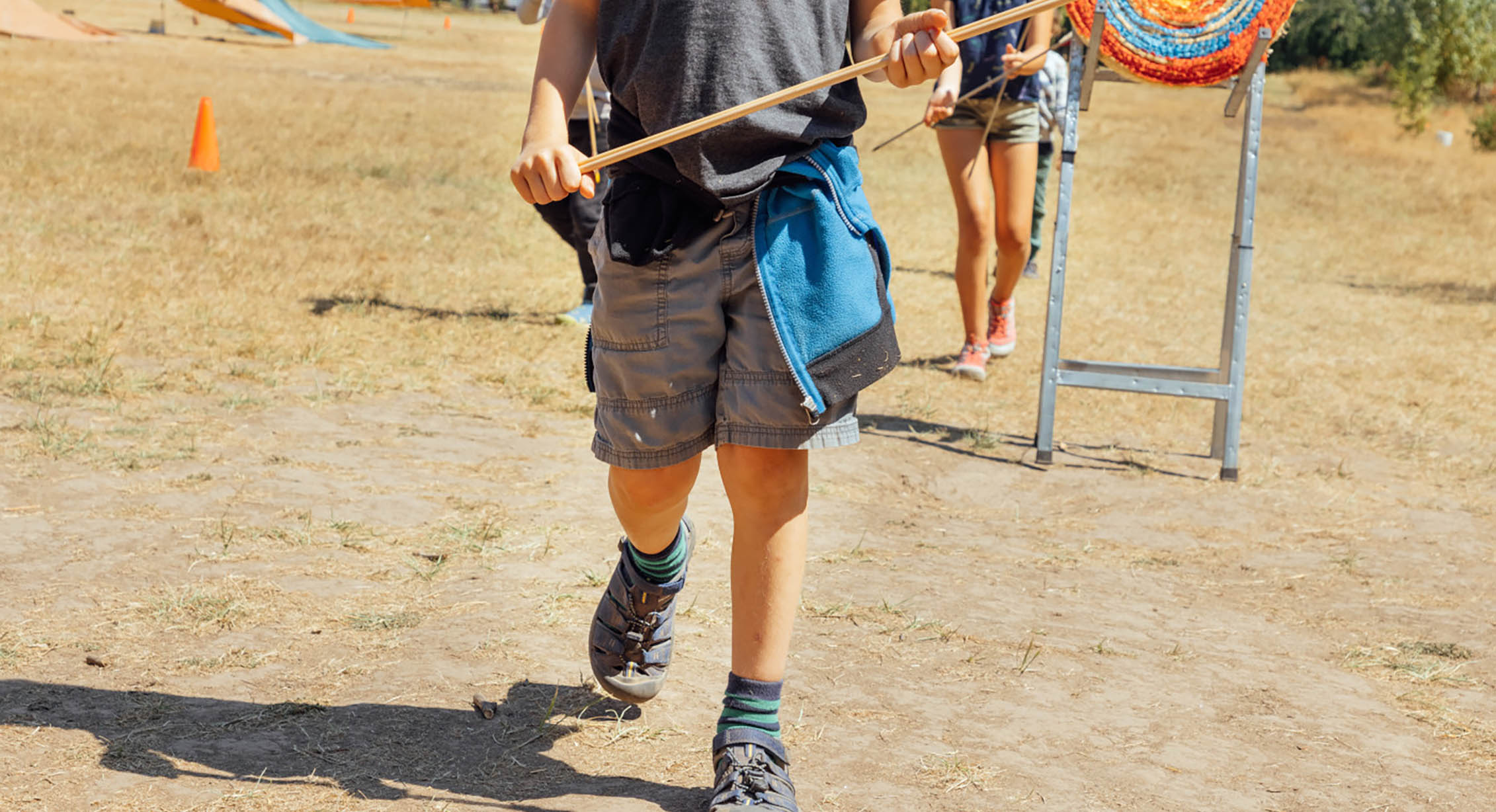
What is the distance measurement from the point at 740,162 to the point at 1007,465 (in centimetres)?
277

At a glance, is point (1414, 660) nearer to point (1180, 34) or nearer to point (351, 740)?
point (1180, 34)

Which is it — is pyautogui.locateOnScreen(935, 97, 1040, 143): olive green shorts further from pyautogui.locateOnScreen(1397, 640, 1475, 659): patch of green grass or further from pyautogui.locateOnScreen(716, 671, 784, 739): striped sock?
pyautogui.locateOnScreen(716, 671, 784, 739): striped sock

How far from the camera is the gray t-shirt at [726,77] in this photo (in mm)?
2242

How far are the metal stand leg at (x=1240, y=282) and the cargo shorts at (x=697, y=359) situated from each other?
280cm

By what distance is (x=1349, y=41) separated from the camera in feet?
135

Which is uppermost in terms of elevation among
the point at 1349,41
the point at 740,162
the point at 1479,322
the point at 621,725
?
the point at 1349,41

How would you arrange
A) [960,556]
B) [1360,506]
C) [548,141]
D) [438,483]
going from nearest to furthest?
[548,141] → [960,556] → [438,483] → [1360,506]

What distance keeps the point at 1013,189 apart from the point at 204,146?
659 centimetres

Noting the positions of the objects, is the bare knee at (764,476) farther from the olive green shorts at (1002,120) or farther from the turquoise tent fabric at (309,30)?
the turquoise tent fabric at (309,30)

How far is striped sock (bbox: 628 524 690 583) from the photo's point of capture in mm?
2615

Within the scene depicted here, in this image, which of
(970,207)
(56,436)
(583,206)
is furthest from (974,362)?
(56,436)

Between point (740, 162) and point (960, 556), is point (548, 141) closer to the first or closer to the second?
point (740, 162)

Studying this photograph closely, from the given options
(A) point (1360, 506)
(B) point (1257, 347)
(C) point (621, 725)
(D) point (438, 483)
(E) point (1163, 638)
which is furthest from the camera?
(B) point (1257, 347)

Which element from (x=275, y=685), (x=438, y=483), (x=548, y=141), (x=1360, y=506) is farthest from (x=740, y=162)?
(x=1360, y=506)
